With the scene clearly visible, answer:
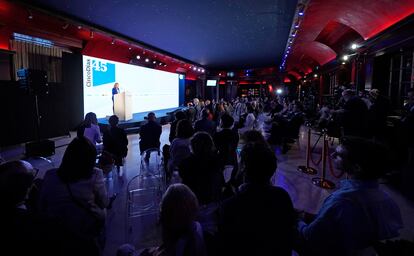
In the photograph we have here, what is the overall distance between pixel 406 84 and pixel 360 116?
3.04 m

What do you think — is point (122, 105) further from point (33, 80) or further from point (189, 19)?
point (189, 19)

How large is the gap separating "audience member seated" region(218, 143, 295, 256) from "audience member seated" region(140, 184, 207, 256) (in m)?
0.18

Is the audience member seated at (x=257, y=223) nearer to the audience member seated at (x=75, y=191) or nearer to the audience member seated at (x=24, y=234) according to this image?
the audience member seated at (x=24, y=234)

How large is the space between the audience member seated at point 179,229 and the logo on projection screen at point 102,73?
925 cm

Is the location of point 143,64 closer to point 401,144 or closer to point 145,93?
point 145,93

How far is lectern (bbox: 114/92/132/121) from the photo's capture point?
9.23 metres

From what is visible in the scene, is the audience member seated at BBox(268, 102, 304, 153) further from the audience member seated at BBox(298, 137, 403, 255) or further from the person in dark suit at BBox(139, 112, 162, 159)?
the audience member seated at BBox(298, 137, 403, 255)

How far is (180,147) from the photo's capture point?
326 centimetres

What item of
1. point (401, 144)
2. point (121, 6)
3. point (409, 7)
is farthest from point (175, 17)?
point (401, 144)

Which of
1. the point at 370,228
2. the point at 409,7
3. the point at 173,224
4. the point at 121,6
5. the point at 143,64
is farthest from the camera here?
the point at 143,64

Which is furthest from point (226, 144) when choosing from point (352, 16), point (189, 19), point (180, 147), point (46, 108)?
point (46, 108)

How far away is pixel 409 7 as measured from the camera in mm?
5203

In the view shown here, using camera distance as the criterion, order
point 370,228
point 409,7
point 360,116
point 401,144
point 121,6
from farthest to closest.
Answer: point 121,6
point 409,7
point 360,116
point 401,144
point 370,228

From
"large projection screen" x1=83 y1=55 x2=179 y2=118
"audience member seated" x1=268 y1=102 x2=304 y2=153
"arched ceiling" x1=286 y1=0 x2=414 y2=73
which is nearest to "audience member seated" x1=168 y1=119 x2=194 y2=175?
"audience member seated" x1=268 y1=102 x2=304 y2=153
